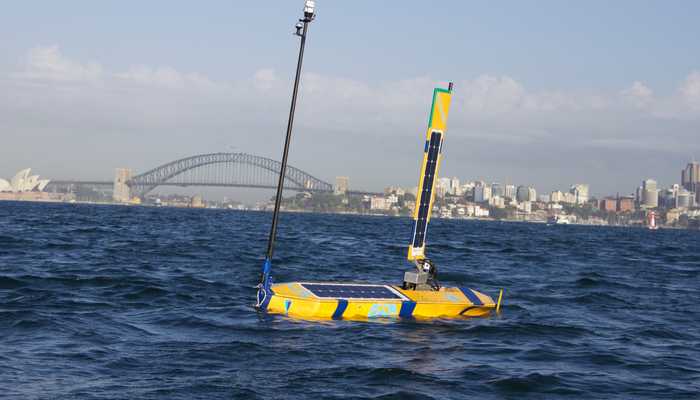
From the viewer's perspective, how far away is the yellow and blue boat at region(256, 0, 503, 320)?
58.3 feet

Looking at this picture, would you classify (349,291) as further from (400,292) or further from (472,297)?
(472,297)

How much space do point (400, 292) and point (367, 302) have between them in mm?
1320

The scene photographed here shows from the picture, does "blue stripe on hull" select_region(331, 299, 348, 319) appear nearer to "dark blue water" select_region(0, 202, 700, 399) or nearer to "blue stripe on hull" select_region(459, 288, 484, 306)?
"dark blue water" select_region(0, 202, 700, 399)

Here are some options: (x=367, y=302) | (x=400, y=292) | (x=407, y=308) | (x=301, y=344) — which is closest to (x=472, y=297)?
(x=400, y=292)

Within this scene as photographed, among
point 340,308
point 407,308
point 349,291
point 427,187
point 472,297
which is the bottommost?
point 340,308

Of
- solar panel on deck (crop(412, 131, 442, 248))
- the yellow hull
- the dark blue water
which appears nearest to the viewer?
the dark blue water

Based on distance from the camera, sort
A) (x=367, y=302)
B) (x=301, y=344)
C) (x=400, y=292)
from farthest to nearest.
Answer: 1. (x=400, y=292)
2. (x=367, y=302)
3. (x=301, y=344)

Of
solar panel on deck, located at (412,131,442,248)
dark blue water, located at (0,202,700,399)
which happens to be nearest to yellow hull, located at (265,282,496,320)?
dark blue water, located at (0,202,700,399)

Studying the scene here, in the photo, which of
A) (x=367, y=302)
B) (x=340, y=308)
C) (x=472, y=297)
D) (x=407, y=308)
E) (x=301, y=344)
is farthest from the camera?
(x=472, y=297)

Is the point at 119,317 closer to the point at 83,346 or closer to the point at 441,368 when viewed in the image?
the point at 83,346

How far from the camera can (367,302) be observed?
59.6ft

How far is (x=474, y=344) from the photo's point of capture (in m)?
16.1

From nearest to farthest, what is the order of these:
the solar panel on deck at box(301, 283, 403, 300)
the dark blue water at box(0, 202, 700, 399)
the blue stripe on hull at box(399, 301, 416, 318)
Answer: the dark blue water at box(0, 202, 700, 399)
the solar panel on deck at box(301, 283, 403, 300)
the blue stripe on hull at box(399, 301, 416, 318)

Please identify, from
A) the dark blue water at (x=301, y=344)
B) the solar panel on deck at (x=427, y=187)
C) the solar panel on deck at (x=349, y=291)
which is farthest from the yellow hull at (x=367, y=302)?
the solar panel on deck at (x=427, y=187)
